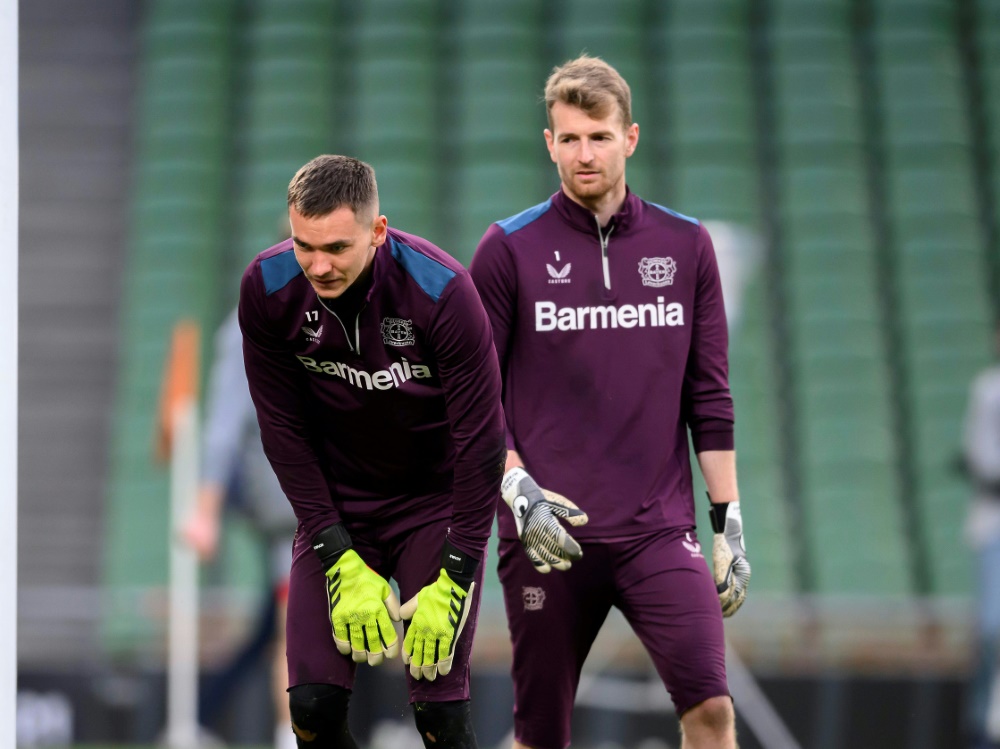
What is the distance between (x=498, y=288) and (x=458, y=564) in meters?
0.91

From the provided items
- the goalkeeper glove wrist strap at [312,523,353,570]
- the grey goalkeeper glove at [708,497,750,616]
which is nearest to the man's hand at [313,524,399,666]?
the goalkeeper glove wrist strap at [312,523,353,570]

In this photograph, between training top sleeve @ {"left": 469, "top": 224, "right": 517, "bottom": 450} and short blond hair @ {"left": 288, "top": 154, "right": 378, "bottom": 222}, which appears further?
training top sleeve @ {"left": 469, "top": 224, "right": 517, "bottom": 450}

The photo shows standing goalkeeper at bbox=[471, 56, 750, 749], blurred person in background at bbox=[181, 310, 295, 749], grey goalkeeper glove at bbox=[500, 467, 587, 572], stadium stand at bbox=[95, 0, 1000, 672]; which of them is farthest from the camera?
stadium stand at bbox=[95, 0, 1000, 672]

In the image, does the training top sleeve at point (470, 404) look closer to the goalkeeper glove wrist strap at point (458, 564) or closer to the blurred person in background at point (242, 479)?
the goalkeeper glove wrist strap at point (458, 564)

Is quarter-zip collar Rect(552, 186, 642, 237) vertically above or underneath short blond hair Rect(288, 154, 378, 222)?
above

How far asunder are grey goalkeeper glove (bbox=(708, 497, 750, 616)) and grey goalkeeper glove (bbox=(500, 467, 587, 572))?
50 cm

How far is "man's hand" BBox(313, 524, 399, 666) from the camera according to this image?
12.6ft

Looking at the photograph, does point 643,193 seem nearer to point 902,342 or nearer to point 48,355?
point 902,342

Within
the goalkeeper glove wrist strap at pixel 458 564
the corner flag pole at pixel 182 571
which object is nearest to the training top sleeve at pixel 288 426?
the goalkeeper glove wrist strap at pixel 458 564

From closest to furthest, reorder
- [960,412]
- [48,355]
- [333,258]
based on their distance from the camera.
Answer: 1. [333,258]
2. [960,412]
3. [48,355]

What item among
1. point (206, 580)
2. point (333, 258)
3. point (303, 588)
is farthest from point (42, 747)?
point (333, 258)

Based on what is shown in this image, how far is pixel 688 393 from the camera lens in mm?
4480

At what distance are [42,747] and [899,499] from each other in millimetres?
6337

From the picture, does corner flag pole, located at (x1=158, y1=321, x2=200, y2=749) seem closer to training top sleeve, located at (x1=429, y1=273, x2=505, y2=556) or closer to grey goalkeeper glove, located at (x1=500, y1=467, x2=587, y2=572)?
grey goalkeeper glove, located at (x1=500, y1=467, x2=587, y2=572)
